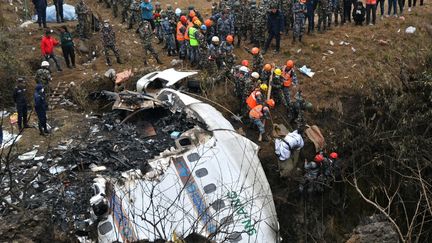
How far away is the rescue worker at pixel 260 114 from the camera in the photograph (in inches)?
430

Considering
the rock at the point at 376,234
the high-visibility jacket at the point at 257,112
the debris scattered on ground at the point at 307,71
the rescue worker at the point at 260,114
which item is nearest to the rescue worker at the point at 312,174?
the rescue worker at the point at 260,114

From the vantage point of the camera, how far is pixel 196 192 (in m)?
8.07

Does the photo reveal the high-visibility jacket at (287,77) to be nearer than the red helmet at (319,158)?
No

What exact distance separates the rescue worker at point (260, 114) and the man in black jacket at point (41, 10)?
8723 mm

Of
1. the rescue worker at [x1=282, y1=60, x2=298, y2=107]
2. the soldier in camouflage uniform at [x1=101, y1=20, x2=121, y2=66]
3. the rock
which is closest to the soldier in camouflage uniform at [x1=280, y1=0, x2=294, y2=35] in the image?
the rescue worker at [x1=282, y1=60, x2=298, y2=107]

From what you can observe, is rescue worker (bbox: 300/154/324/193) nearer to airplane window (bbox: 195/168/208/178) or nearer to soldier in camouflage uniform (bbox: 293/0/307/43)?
airplane window (bbox: 195/168/208/178)

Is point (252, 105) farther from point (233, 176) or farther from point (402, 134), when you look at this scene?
point (402, 134)

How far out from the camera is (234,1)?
14844 mm

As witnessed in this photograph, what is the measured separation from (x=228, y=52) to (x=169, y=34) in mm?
2826

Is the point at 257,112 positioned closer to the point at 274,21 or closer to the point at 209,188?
the point at 209,188

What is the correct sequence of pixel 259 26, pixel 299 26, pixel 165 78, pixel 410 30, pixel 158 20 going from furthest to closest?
pixel 158 20, pixel 410 30, pixel 299 26, pixel 259 26, pixel 165 78

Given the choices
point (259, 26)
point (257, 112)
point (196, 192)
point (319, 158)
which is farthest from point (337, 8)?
point (196, 192)

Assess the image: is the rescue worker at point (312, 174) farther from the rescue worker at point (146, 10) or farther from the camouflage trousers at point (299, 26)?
the rescue worker at point (146, 10)

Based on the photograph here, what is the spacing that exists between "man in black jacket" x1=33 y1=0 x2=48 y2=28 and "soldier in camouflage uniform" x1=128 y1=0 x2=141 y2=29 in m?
2.92
